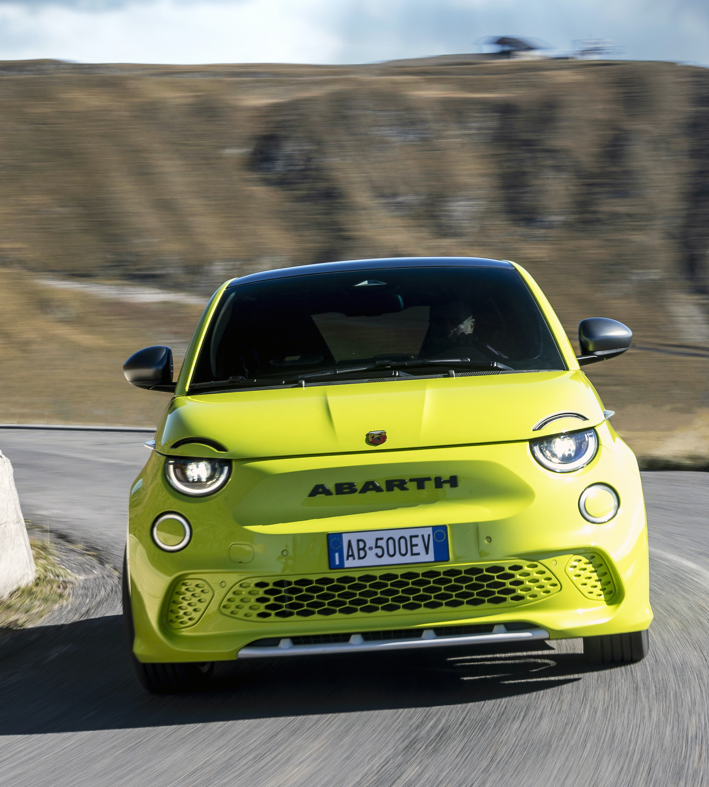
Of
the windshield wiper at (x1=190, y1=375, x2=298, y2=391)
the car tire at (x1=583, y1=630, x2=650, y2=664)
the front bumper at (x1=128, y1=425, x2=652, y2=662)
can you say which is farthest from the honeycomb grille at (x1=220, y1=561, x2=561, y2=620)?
the windshield wiper at (x1=190, y1=375, x2=298, y2=391)

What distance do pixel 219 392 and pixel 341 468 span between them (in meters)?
0.92

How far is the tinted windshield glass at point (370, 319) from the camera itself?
4.73 m

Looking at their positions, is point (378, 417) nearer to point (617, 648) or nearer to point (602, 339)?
point (617, 648)

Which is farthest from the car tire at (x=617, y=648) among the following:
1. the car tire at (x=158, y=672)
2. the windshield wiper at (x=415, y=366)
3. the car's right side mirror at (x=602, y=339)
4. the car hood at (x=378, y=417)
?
the car tire at (x=158, y=672)

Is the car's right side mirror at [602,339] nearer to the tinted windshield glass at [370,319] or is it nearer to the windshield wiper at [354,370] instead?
the tinted windshield glass at [370,319]

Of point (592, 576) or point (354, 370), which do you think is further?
point (354, 370)

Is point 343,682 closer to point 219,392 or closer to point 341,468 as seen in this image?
point 341,468

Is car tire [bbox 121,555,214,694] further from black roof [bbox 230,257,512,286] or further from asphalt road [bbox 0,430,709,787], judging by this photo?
black roof [bbox 230,257,512,286]

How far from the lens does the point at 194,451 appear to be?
376 cm

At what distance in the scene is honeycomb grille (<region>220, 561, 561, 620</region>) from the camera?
3.56 meters

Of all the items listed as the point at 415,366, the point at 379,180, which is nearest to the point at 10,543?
the point at 415,366

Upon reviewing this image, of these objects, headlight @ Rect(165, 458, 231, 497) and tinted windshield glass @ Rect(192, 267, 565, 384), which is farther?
tinted windshield glass @ Rect(192, 267, 565, 384)

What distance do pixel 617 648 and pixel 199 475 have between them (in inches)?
66.2

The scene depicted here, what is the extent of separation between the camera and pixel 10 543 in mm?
5840
